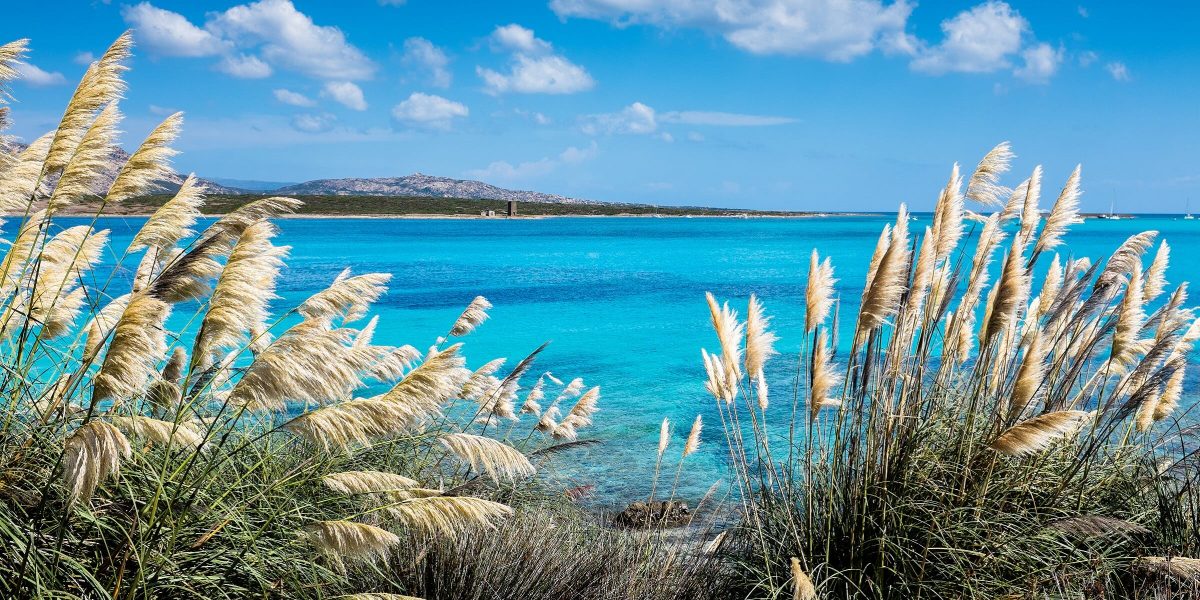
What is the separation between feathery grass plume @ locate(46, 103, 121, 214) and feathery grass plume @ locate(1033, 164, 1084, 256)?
3785mm

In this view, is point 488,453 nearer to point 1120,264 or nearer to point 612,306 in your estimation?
point 1120,264

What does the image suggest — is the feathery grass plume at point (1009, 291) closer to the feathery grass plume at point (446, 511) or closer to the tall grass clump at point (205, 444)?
the tall grass clump at point (205, 444)

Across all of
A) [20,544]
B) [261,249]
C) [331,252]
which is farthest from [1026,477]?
[331,252]

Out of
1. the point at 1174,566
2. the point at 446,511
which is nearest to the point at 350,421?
the point at 446,511

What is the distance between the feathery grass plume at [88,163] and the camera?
3.11 meters

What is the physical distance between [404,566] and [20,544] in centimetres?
133

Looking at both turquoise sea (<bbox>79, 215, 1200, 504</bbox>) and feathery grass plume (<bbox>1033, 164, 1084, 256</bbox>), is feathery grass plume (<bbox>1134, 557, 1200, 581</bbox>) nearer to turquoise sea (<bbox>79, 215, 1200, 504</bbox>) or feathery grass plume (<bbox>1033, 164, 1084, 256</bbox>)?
feathery grass plume (<bbox>1033, 164, 1084, 256</bbox>)

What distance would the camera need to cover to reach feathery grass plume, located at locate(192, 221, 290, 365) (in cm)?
257

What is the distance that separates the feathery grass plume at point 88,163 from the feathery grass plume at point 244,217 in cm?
51

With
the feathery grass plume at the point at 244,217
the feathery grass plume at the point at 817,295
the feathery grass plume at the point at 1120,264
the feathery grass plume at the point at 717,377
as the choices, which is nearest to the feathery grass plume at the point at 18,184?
the feathery grass plume at the point at 244,217

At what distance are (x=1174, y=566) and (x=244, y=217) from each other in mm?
3365

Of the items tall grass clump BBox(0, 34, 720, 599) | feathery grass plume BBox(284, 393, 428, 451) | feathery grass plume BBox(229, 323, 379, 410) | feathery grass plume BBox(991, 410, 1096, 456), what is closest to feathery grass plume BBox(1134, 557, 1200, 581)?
feathery grass plume BBox(991, 410, 1096, 456)

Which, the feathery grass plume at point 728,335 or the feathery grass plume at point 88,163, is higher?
the feathery grass plume at point 88,163

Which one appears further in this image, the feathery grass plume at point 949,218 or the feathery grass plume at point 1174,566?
the feathery grass plume at point 949,218
